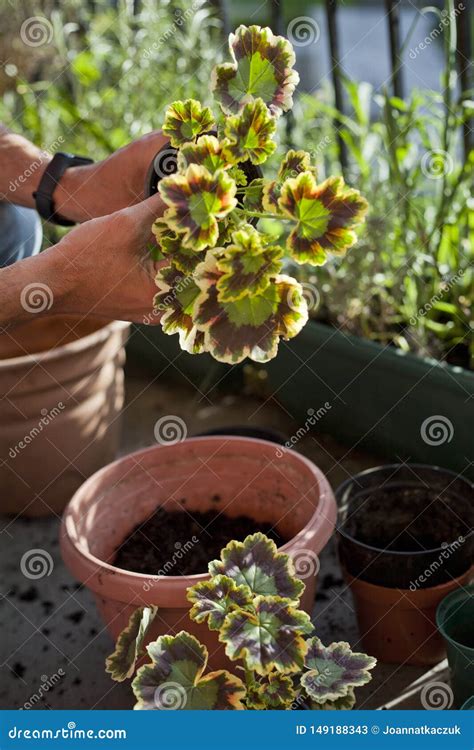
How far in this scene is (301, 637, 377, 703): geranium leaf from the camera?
1.24 metres

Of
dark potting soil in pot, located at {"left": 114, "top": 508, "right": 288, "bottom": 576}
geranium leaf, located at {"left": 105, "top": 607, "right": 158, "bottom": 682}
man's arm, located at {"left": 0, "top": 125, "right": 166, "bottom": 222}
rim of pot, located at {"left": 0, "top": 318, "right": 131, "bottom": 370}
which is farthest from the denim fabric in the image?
geranium leaf, located at {"left": 105, "top": 607, "right": 158, "bottom": 682}

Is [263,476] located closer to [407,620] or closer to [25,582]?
[407,620]

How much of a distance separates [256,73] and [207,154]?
0.50 ft

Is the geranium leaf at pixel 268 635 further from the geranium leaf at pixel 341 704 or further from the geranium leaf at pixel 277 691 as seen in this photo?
the geranium leaf at pixel 341 704

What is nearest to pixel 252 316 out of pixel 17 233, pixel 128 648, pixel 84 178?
pixel 128 648

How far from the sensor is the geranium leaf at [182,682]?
3.96 ft

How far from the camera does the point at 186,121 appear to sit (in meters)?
1.07

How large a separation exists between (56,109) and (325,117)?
34.9 inches

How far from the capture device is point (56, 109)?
298 cm

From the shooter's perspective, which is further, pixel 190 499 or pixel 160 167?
pixel 190 499

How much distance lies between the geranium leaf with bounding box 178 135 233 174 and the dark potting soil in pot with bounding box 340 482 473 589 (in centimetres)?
94

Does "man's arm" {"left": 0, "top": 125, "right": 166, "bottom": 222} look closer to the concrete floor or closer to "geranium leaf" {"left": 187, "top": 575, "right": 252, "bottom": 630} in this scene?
"geranium leaf" {"left": 187, "top": 575, "right": 252, "bottom": 630}

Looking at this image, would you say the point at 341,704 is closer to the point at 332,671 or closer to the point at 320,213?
the point at 332,671

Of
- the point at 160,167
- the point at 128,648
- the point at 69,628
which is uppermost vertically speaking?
the point at 160,167
